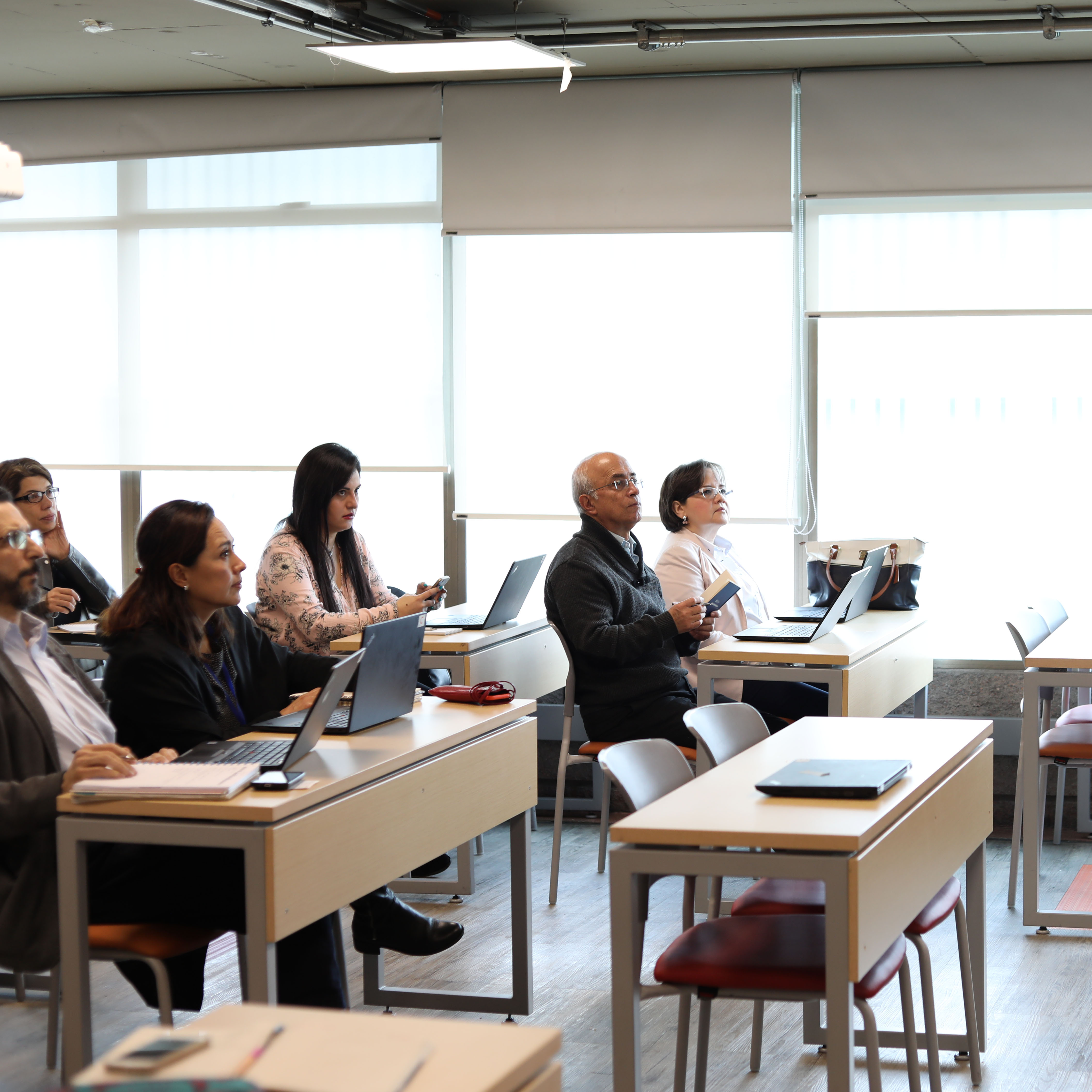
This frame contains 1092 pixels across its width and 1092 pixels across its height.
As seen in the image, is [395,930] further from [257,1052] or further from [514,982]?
[257,1052]

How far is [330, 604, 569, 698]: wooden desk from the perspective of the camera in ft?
14.3

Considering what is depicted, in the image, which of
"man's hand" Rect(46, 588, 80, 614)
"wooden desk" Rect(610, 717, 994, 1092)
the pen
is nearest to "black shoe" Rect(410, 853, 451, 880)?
"man's hand" Rect(46, 588, 80, 614)

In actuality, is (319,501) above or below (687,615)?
above

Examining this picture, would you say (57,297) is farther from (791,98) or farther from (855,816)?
(855,816)

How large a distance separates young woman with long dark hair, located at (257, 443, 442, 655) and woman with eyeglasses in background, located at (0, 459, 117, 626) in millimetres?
824

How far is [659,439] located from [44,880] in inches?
142

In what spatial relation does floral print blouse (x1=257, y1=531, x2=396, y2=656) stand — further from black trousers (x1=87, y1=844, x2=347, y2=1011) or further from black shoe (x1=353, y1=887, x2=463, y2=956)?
black trousers (x1=87, y1=844, x2=347, y2=1011)

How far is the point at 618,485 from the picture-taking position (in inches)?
184

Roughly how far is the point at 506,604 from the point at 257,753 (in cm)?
205

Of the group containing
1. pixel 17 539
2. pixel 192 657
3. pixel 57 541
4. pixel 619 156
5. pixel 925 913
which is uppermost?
pixel 619 156

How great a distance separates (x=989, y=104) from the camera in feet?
17.9

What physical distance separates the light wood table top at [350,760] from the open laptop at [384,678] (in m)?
0.03

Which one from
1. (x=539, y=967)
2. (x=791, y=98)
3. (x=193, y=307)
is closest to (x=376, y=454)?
(x=193, y=307)

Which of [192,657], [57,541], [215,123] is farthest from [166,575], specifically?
[215,123]
